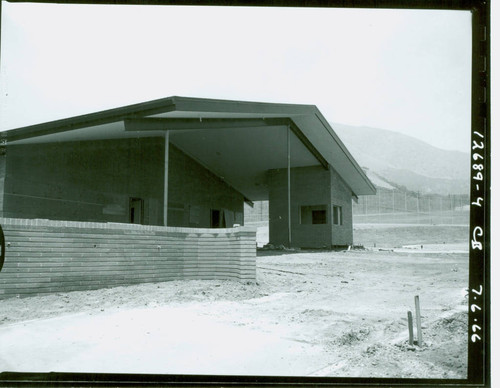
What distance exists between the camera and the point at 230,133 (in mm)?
15750

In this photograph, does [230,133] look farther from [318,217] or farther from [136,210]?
[318,217]

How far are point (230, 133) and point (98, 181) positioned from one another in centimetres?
488

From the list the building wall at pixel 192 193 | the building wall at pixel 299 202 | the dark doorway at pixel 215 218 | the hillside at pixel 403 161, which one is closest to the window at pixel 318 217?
the building wall at pixel 299 202

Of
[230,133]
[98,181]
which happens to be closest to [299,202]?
[230,133]

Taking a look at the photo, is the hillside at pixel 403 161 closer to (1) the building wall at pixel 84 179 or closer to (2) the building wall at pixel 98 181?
(2) the building wall at pixel 98 181

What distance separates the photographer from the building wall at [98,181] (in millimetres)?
12219

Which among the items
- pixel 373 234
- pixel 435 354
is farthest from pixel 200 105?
pixel 373 234

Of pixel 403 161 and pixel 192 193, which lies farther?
pixel 403 161

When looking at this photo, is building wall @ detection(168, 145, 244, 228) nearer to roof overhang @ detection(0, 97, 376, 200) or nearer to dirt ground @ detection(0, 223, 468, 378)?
roof overhang @ detection(0, 97, 376, 200)

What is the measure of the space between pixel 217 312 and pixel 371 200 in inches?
1337

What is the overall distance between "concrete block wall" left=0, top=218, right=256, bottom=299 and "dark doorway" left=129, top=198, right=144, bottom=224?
622 cm

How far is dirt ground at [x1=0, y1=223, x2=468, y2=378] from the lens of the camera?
4.56 m

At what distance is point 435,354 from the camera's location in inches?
183

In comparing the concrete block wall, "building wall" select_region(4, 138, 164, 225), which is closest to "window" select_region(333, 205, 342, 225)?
"building wall" select_region(4, 138, 164, 225)
